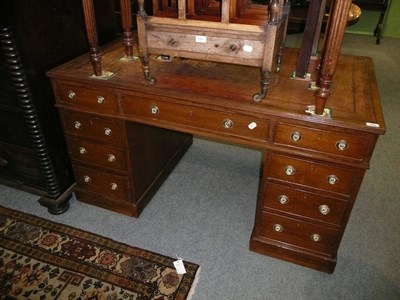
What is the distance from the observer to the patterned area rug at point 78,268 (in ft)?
5.72

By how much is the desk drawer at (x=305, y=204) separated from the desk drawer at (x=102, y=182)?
95 centimetres

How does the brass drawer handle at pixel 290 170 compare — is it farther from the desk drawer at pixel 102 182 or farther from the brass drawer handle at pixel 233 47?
the desk drawer at pixel 102 182

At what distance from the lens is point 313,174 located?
1.59 meters

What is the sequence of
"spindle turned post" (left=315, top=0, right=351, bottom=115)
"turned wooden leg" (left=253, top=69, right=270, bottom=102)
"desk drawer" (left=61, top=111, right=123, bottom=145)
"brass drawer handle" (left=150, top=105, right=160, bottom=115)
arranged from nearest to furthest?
"spindle turned post" (left=315, top=0, right=351, bottom=115)
"turned wooden leg" (left=253, top=69, right=270, bottom=102)
"brass drawer handle" (left=150, top=105, right=160, bottom=115)
"desk drawer" (left=61, top=111, right=123, bottom=145)

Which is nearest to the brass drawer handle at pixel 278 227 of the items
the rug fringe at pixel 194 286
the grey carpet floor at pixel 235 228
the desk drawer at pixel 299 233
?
the desk drawer at pixel 299 233

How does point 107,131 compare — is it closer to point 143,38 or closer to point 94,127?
point 94,127

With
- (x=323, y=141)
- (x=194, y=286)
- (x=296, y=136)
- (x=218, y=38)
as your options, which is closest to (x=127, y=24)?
(x=218, y=38)

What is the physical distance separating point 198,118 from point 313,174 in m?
0.64

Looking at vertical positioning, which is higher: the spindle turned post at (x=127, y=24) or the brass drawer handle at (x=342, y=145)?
the spindle turned post at (x=127, y=24)

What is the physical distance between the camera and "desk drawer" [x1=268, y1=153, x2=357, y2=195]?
1538 mm

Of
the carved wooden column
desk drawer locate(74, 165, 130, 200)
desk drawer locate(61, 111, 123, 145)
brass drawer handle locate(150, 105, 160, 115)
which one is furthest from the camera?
desk drawer locate(74, 165, 130, 200)

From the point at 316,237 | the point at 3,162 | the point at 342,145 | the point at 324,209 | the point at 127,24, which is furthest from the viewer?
the point at 3,162

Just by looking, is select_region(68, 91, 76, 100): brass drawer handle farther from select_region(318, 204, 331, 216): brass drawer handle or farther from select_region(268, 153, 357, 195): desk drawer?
select_region(318, 204, 331, 216): brass drawer handle

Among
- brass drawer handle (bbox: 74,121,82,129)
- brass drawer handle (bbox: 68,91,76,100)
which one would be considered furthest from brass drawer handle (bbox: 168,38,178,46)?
brass drawer handle (bbox: 74,121,82,129)
